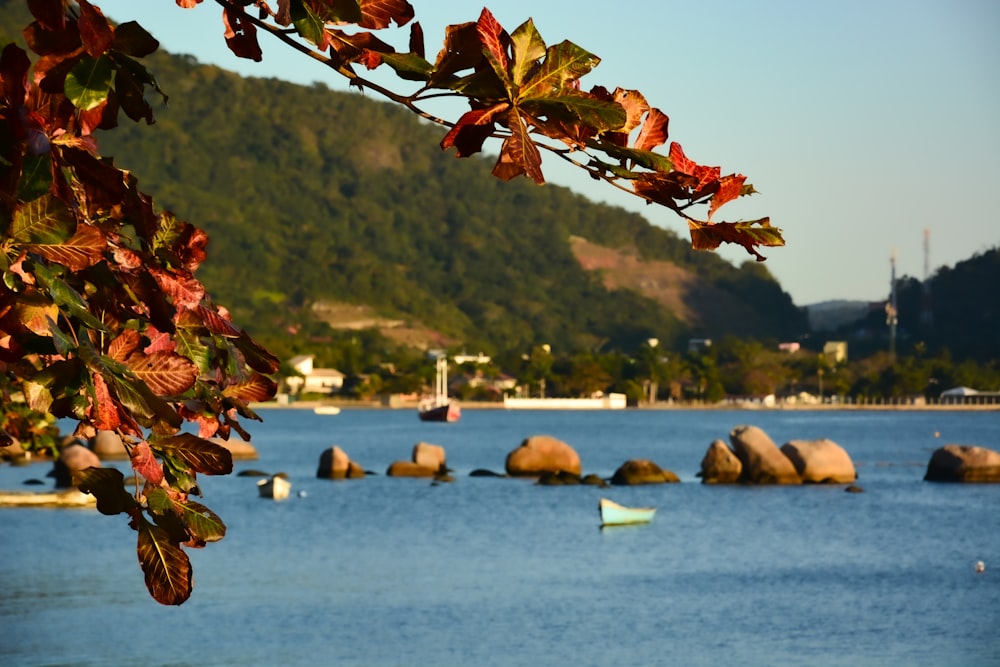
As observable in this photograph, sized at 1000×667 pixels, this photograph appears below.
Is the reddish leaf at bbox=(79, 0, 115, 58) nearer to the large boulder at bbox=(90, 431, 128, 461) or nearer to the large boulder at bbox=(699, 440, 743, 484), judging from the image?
the large boulder at bbox=(699, 440, 743, 484)

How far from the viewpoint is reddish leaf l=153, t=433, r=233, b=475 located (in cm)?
386

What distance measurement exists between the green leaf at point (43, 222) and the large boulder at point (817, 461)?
197 feet

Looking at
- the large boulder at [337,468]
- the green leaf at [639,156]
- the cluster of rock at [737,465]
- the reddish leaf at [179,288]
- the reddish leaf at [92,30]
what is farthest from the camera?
the large boulder at [337,468]

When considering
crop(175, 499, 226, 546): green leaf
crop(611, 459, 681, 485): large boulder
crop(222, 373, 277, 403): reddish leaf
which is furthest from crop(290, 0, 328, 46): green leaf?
crop(611, 459, 681, 485): large boulder

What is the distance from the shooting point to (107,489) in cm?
369

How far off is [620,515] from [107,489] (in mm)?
46056

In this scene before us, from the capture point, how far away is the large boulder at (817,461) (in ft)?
204

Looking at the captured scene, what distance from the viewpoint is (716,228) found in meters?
3.65

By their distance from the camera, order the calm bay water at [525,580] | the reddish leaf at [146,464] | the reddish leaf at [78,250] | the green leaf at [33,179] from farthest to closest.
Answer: the calm bay water at [525,580], the reddish leaf at [146,464], the reddish leaf at [78,250], the green leaf at [33,179]

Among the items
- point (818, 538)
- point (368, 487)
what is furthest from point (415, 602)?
→ point (368, 487)

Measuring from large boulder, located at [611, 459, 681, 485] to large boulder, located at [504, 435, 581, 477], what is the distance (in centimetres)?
212

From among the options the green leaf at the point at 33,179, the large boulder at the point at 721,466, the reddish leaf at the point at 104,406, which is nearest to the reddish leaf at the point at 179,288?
the reddish leaf at the point at 104,406

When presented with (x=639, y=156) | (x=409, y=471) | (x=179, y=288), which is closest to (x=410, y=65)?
(x=639, y=156)

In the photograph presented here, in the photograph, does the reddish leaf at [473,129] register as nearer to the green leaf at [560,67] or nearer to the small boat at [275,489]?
the green leaf at [560,67]
